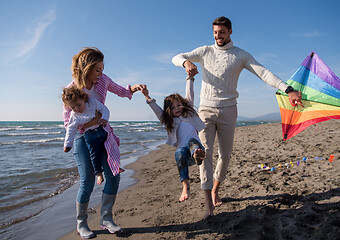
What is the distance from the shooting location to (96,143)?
101 inches

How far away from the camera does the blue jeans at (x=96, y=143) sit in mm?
2551

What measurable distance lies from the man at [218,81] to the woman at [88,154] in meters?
1.06

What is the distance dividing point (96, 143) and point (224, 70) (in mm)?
1792

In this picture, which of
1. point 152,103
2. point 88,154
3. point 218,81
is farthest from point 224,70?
point 88,154

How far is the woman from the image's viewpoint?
2.53m

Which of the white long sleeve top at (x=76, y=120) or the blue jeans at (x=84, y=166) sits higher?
the white long sleeve top at (x=76, y=120)

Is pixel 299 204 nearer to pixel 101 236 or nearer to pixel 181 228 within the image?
pixel 181 228

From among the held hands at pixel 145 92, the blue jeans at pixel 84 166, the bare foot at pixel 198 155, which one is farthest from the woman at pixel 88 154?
the bare foot at pixel 198 155

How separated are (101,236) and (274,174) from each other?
312 cm

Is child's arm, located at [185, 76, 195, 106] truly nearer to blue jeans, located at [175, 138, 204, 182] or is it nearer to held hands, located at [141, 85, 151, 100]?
held hands, located at [141, 85, 151, 100]

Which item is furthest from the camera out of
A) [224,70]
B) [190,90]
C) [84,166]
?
[190,90]

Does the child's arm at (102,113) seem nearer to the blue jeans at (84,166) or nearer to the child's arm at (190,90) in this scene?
the blue jeans at (84,166)

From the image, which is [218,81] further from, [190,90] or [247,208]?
[247,208]

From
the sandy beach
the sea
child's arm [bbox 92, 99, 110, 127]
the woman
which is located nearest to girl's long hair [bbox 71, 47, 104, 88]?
the woman
